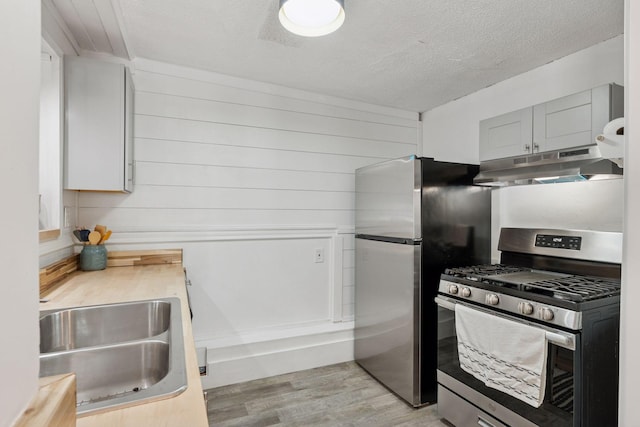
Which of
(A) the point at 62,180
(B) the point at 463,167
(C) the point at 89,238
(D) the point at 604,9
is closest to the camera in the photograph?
(D) the point at 604,9

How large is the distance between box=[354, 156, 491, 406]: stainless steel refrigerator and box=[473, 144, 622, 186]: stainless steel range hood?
0.16 meters

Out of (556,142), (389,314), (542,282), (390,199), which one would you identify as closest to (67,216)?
(390,199)

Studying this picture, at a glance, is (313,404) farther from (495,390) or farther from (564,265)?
(564,265)

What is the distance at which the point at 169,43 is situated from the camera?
218cm

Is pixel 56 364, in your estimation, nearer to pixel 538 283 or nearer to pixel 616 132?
pixel 538 283

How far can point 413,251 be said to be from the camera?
233cm

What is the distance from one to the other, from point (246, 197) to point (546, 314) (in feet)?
6.80

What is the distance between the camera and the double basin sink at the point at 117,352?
0.81 metres

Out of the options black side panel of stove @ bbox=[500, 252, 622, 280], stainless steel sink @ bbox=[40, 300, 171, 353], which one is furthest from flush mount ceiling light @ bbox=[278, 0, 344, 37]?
black side panel of stove @ bbox=[500, 252, 622, 280]

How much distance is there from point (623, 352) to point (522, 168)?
70.4 inches

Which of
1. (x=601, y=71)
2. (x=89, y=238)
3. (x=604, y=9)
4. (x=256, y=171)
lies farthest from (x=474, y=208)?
(x=89, y=238)

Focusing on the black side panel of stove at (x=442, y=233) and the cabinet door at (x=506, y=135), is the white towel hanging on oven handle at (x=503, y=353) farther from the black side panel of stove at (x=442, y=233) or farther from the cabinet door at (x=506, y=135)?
the cabinet door at (x=506, y=135)

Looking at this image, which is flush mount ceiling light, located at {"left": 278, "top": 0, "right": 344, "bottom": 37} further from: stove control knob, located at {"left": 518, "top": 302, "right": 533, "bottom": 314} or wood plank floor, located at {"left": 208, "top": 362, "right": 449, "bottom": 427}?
wood plank floor, located at {"left": 208, "top": 362, "right": 449, "bottom": 427}

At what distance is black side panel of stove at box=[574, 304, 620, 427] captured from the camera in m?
1.50
